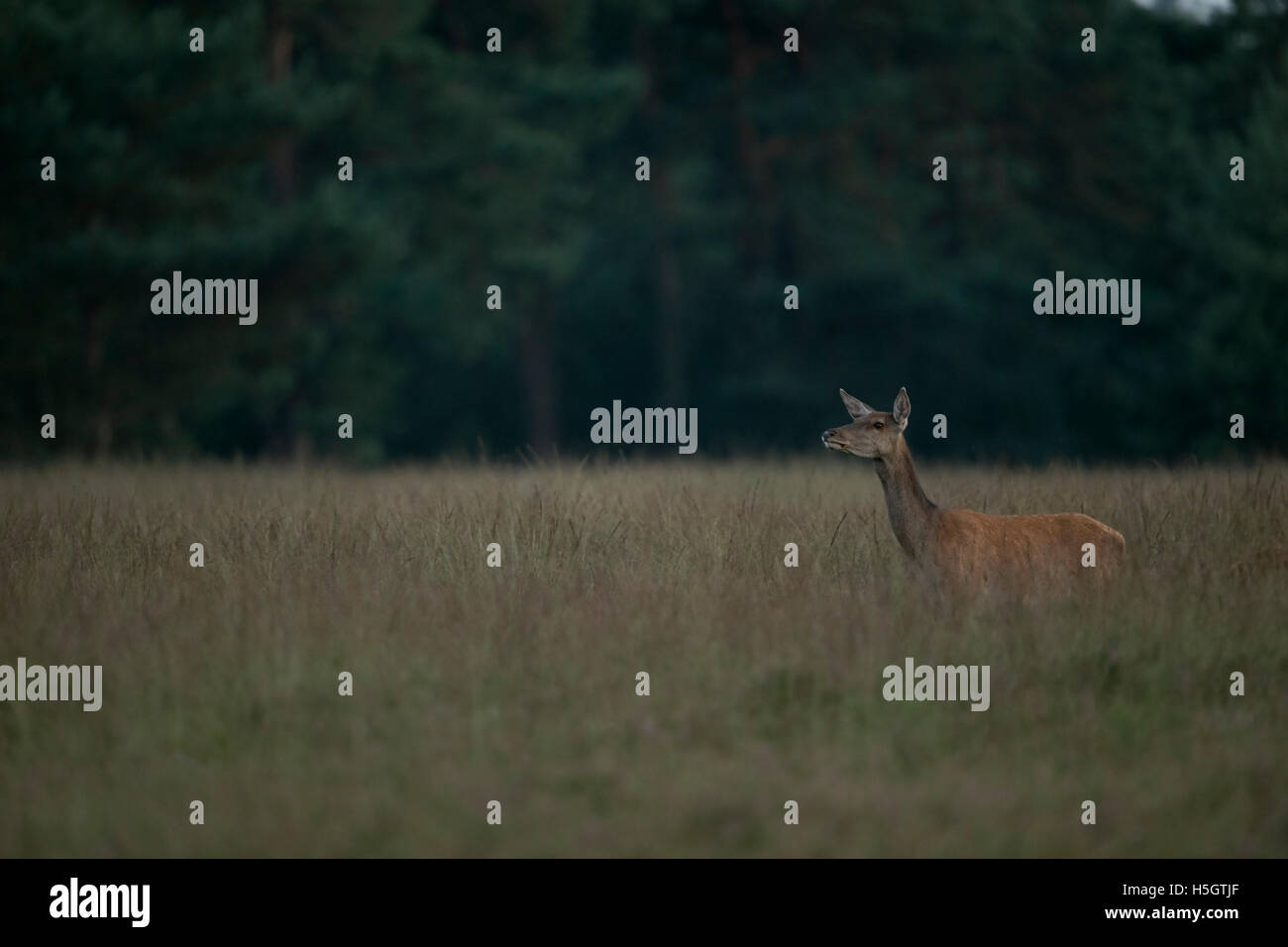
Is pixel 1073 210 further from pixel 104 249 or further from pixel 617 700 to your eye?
pixel 617 700

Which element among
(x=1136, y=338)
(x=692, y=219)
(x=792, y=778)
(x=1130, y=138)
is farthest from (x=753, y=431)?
(x=792, y=778)

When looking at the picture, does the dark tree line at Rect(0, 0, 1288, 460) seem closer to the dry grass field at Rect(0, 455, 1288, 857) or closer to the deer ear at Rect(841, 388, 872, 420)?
the dry grass field at Rect(0, 455, 1288, 857)

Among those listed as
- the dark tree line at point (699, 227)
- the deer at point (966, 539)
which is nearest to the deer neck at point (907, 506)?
the deer at point (966, 539)

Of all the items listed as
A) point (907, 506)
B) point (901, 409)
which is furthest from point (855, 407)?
point (907, 506)

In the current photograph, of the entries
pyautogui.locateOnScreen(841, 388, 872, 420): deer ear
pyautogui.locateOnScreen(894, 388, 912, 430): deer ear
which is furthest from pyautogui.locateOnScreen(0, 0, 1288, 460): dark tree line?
pyautogui.locateOnScreen(894, 388, 912, 430): deer ear

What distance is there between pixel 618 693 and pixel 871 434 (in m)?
2.56

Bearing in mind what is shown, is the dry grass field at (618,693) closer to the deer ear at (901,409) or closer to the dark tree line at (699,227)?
Result: the deer ear at (901,409)

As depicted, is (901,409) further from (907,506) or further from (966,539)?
(966,539)

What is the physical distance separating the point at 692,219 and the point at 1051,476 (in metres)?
19.4

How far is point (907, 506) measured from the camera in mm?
7922

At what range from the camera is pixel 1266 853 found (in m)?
4.67

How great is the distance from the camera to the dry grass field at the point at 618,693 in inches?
189

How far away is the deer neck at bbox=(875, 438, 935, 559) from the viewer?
7.90 metres

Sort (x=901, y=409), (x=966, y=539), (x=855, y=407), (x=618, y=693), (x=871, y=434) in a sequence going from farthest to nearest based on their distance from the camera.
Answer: (x=855, y=407), (x=901, y=409), (x=871, y=434), (x=966, y=539), (x=618, y=693)
